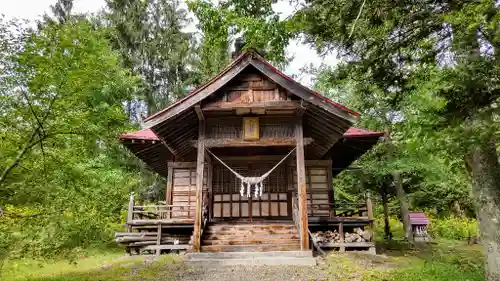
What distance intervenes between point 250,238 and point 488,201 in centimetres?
614

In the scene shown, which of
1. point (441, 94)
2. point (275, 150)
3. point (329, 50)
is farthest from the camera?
point (275, 150)

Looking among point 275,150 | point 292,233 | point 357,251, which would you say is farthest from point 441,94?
point 275,150

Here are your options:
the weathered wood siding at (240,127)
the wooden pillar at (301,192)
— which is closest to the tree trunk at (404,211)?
the wooden pillar at (301,192)

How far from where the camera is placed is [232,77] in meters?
10.2

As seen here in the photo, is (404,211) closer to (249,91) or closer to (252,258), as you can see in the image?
(252,258)

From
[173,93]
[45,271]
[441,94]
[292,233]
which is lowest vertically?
[45,271]

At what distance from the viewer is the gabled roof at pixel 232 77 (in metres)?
9.95

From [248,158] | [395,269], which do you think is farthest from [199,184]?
[395,269]

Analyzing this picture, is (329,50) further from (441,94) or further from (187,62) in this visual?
(187,62)

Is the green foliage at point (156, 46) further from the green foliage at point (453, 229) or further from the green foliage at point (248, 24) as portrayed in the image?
the green foliage at point (453, 229)

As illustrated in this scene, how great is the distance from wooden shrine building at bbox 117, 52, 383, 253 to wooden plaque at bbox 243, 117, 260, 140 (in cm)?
3

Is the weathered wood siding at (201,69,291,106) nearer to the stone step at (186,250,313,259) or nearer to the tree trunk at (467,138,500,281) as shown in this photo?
the stone step at (186,250,313,259)

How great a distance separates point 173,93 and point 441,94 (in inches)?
865

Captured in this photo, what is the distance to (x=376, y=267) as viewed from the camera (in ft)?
Result: 30.2
